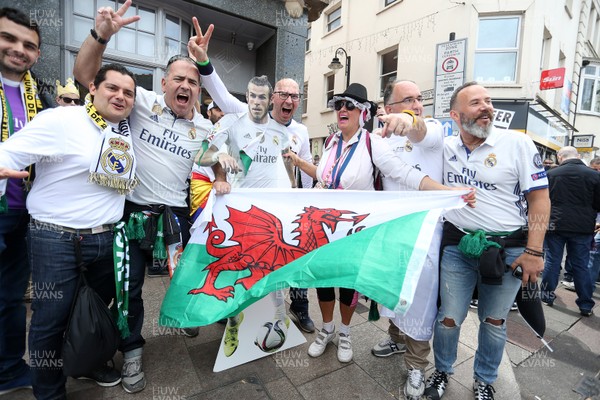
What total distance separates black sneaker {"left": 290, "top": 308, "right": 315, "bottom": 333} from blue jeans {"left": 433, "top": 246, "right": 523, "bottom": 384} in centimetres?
124

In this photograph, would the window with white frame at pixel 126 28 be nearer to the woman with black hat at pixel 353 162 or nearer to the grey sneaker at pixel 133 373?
the woman with black hat at pixel 353 162

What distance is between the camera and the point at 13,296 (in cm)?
221

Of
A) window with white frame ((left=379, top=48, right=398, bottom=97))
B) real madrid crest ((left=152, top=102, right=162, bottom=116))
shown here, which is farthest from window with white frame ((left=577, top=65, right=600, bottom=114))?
real madrid crest ((left=152, top=102, right=162, bottom=116))

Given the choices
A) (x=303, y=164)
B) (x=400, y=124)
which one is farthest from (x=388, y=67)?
(x=400, y=124)

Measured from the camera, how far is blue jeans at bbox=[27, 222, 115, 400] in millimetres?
1887

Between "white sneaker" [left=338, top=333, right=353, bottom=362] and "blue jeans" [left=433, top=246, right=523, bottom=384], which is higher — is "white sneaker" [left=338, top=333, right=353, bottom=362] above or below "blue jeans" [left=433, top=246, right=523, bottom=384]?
below

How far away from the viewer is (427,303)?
2.36 m

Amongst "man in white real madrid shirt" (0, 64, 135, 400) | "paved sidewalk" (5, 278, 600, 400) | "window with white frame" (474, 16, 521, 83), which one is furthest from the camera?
"window with white frame" (474, 16, 521, 83)

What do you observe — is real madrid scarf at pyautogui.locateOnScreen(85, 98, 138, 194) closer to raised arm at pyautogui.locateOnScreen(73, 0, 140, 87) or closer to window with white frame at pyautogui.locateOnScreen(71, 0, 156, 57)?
raised arm at pyautogui.locateOnScreen(73, 0, 140, 87)

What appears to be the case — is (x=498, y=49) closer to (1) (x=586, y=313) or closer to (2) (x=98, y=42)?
(1) (x=586, y=313)

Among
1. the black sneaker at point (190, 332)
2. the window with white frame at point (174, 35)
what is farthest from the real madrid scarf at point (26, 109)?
the window with white frame at point (174, 35)

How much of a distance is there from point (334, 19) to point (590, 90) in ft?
43.0

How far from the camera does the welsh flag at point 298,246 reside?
78.0 inches

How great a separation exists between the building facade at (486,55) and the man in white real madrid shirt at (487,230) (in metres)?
4.93
